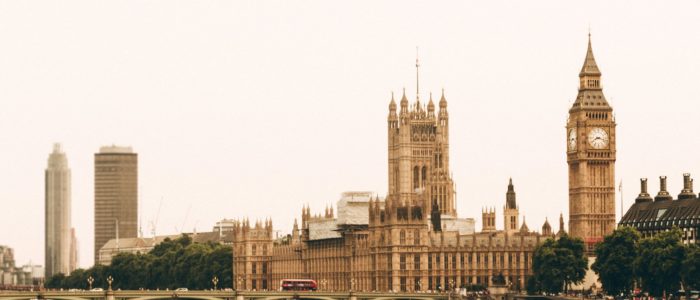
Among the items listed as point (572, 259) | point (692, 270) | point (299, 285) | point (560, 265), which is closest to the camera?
point (692, 270)

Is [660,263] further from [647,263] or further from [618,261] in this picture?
[618,261]

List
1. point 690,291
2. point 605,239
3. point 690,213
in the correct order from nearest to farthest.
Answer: point 690,291, point 605,239, point 690,213

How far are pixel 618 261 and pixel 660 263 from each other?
1180cm

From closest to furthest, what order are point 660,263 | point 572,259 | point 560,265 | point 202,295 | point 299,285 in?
point 660,263, point 202,295, point 299,285, point 560,265, point 572,259

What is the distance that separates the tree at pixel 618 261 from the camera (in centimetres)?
17925

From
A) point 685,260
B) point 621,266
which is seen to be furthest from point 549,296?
point 685,260

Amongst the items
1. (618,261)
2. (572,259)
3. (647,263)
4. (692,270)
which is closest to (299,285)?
(572,259)

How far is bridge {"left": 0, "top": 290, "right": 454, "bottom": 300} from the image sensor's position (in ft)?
525

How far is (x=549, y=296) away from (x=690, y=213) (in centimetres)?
2357

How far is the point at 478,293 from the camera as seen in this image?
191 m

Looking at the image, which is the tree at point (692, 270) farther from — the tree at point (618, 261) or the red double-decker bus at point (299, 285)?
the red double-decker bus at point (299, 285)

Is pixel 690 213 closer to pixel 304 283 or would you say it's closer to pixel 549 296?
pixel 549 296

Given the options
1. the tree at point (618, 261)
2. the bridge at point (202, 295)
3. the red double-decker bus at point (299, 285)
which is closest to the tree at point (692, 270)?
the tree at point (618, 261)

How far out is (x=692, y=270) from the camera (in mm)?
162500
